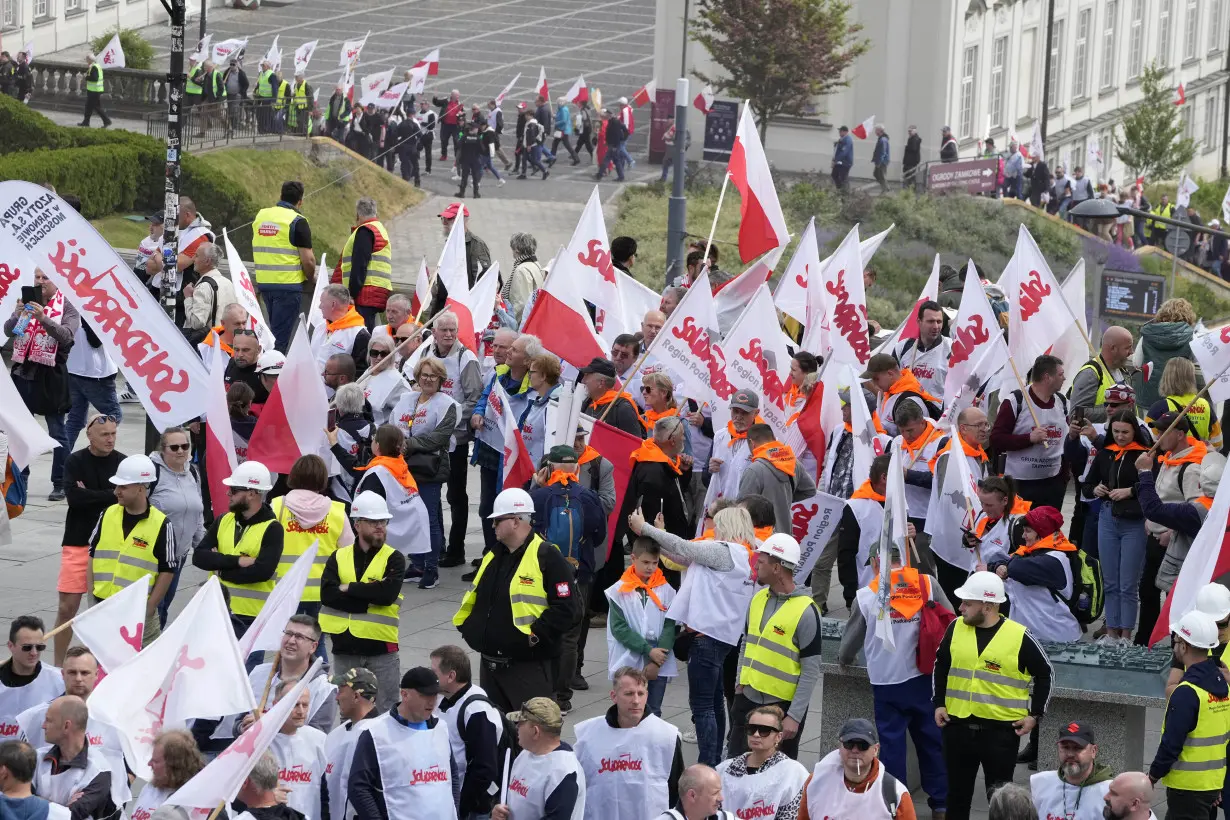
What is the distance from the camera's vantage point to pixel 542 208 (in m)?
47.9

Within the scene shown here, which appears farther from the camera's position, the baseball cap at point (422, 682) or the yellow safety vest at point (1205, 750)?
the yellow safety vest at point (1205, 750)

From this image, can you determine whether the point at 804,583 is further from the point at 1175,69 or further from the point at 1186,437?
the point at 1175,69

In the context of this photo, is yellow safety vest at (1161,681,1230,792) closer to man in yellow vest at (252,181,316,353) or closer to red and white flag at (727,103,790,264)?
red and white flag at (727,103,790,264)

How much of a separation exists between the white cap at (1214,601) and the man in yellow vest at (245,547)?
16.5 ft

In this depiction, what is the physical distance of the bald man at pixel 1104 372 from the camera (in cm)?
1526

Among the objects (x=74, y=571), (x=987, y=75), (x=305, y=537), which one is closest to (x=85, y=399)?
(x=74, y=571)

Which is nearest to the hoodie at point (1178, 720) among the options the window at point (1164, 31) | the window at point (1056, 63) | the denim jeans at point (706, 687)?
the denim jeans at point (706, 687)

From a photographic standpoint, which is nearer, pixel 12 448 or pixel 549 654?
pixel 549 654

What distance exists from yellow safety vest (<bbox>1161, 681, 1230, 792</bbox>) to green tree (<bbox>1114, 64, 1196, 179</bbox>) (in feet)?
159

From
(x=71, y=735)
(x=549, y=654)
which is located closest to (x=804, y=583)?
(x=549, y=654)

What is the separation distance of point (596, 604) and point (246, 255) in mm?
25168

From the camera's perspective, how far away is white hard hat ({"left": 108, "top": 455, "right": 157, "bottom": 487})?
12734mm

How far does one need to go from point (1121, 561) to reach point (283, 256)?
8.73m

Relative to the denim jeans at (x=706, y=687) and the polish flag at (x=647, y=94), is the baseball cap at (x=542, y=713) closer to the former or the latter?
the denim jeans at (x=706, y=687)
